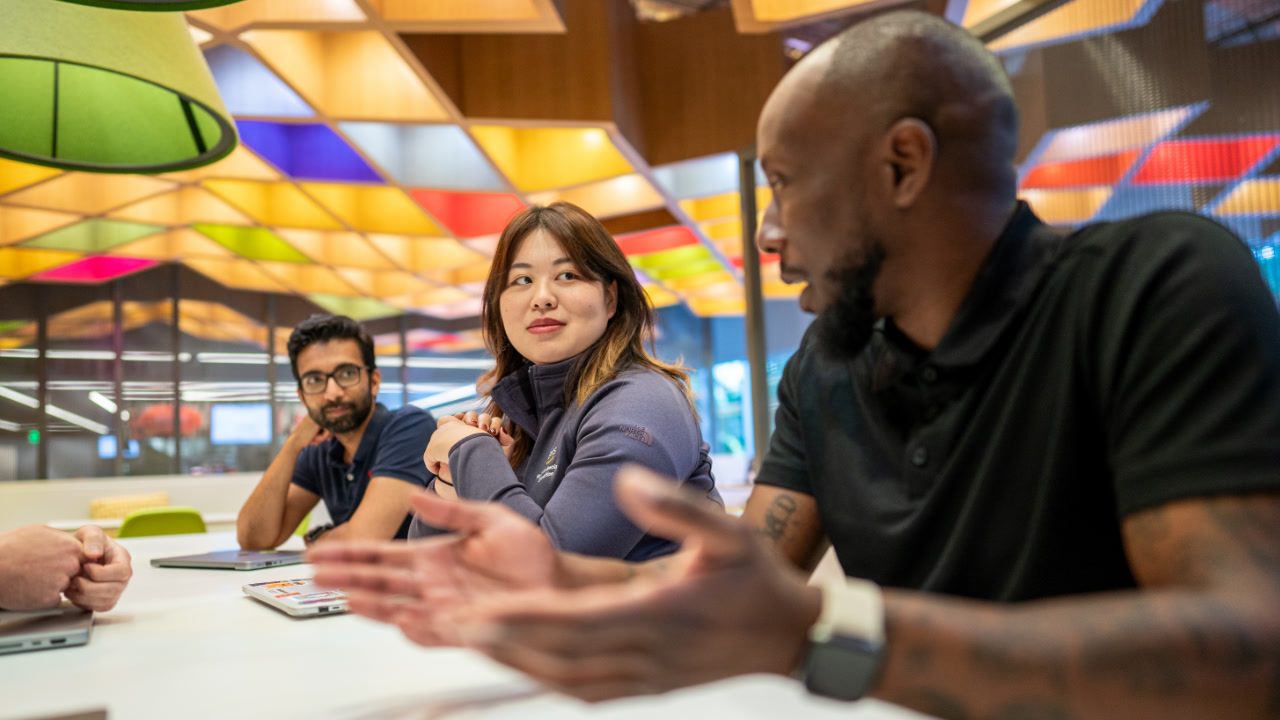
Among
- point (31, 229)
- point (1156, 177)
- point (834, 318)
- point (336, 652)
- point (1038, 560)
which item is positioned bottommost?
point (336, 652)

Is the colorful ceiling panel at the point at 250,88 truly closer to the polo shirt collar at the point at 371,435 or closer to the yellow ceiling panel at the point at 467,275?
the polo shirt collar at the point at 371,435

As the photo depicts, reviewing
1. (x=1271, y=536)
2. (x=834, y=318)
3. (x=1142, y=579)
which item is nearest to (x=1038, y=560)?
(x=1142, y=579)

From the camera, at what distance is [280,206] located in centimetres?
772

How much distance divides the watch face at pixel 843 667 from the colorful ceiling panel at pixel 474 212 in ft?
23.2

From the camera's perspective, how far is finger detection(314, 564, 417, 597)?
0.76 metres

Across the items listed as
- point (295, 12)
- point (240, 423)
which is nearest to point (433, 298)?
point (240, 423)

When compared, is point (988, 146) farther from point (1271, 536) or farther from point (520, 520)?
point (520, 520)

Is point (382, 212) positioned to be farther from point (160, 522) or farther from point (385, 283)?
point (160, 522)

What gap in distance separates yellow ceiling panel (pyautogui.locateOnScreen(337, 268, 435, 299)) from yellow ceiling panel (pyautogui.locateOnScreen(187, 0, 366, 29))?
572cm

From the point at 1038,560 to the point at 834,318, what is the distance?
0.38 m

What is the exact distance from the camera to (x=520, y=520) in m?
0.70

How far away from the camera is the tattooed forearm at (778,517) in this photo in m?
1.22

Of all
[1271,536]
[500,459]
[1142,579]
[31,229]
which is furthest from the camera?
[31,229]

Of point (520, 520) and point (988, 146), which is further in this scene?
point (988, 146)
